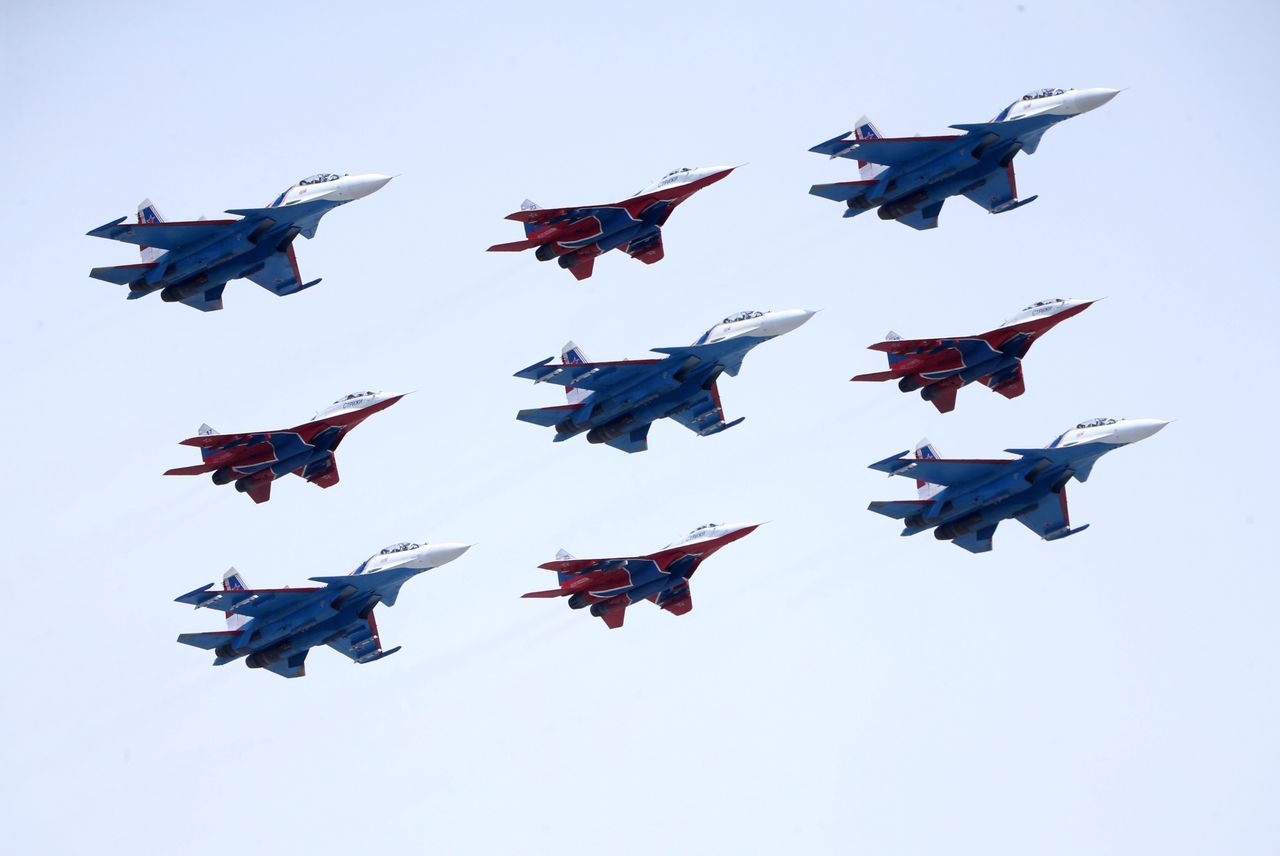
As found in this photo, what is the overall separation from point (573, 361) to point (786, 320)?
928 cm

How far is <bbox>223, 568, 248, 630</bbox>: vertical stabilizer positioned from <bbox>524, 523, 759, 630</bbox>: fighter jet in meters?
12.6

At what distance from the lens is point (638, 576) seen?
294ft

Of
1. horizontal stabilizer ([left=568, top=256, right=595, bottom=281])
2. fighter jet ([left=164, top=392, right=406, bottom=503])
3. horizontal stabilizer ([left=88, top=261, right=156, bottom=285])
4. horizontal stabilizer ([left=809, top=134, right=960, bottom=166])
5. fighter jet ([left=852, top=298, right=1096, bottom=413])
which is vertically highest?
horizontal stabilizer ([left=88, top=261, right=156, bottom=285])

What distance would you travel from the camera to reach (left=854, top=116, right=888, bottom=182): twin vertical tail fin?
90250 mm

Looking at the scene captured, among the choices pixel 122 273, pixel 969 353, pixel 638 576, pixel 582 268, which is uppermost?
pixel 122 273

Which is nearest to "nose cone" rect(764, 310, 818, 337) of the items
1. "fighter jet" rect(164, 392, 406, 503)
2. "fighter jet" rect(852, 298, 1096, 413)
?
"fighter jet" rect(852, 298, 1096, 413)

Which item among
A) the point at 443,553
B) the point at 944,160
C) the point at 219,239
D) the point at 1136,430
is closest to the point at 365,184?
the point at 219,239

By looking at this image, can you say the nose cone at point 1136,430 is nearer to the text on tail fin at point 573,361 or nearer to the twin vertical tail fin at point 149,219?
the text on tail fin at point 573,361

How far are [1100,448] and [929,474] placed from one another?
23.7ft

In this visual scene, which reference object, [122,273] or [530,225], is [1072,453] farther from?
[122,273]

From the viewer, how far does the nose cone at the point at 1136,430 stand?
87.2m

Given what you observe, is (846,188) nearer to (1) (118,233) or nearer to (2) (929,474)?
(2) (929,474)

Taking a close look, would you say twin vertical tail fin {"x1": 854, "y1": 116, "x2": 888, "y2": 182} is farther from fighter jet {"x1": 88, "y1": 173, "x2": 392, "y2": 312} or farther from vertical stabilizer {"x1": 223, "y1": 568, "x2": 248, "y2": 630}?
vertical stabilizer {"x1": 223, "y1": 568, "x2": 248, "y2": 630}

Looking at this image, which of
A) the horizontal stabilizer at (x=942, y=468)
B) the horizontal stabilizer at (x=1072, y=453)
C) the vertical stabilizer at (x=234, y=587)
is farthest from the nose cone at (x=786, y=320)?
the vertical stabilizer at (x=234, y=587)
